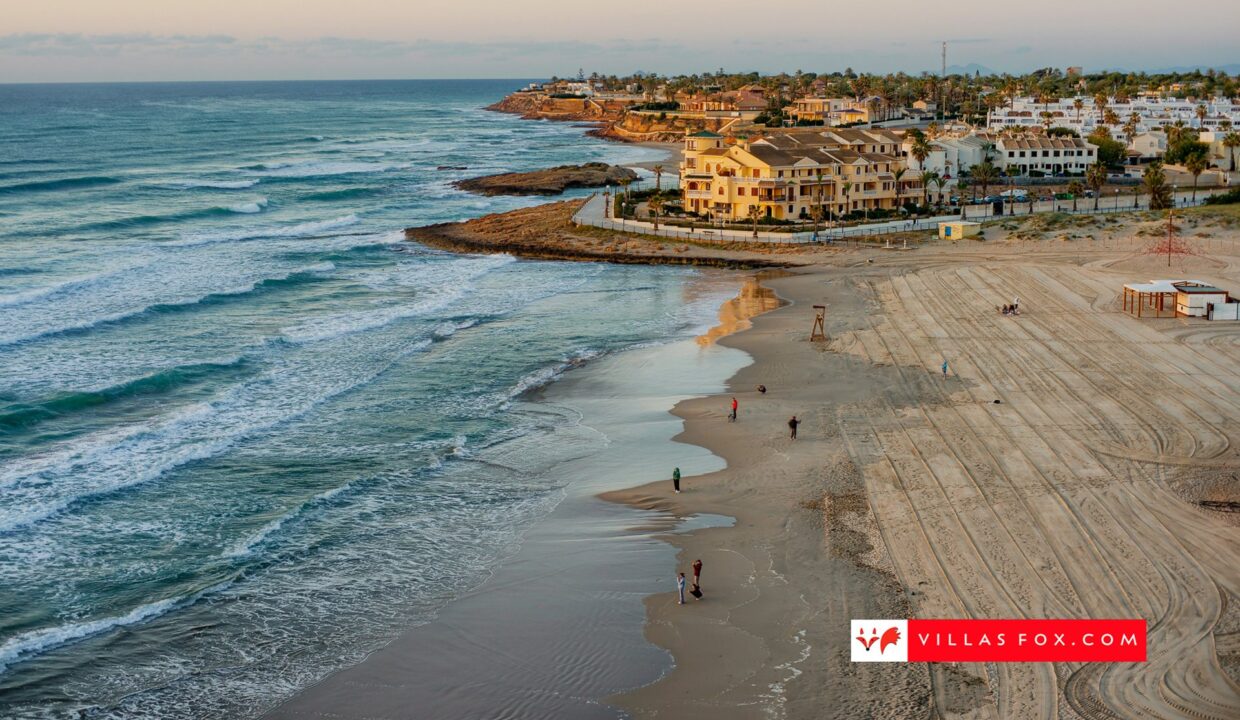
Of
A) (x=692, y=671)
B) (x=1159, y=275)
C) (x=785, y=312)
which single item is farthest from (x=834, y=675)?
(x=1159, y=275)

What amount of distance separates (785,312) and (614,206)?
101ft

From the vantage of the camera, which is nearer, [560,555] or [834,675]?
[834,675]

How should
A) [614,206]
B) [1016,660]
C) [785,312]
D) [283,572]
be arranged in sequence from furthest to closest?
[614,206] < [785,312] < [283,572] < [1016,660]

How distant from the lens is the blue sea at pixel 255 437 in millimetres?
21609

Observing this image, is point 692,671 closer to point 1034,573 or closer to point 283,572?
point 1034,573

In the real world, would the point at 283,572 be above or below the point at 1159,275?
below

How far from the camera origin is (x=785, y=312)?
1913 inches

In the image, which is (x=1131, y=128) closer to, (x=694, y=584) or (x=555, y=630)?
(x=694, y=584)

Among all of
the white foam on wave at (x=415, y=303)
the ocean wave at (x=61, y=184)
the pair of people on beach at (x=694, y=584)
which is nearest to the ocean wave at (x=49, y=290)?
the white foam on wave at (x=415, y=303)

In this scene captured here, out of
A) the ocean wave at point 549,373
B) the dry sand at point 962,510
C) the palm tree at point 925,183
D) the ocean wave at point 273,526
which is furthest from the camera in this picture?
the palm tree at point 925,183

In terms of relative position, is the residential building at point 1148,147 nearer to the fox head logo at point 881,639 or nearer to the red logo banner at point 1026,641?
the red logo banner at point 1026,641

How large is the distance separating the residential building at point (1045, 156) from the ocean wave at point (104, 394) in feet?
231

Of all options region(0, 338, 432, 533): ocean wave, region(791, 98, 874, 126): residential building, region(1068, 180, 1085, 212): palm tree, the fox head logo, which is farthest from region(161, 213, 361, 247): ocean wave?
region(791, 98, 874, 126): residential building

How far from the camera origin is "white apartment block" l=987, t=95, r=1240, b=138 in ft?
378
